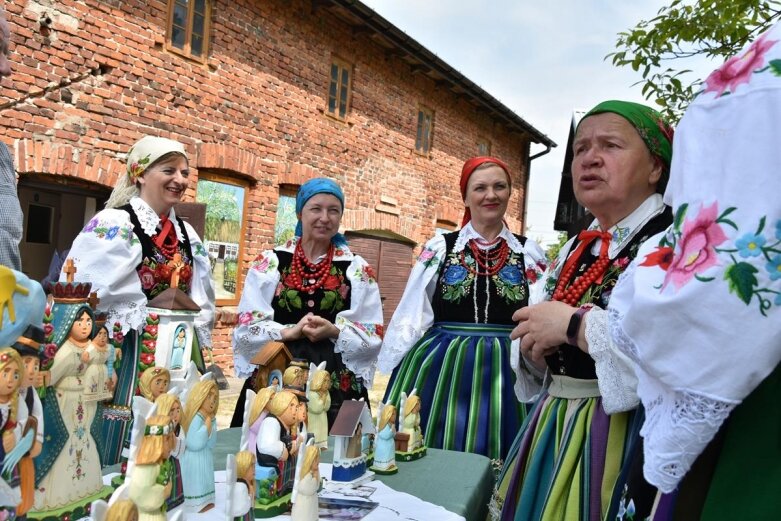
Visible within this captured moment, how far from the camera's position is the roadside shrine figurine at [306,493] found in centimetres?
146

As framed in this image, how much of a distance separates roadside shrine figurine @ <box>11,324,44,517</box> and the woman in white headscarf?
105cm

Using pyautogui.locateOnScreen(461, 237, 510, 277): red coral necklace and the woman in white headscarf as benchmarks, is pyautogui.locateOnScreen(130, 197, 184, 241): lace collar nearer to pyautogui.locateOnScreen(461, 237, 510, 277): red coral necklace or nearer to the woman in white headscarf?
pyautogui.locateOnScreen(461, 237, 510, 277): red coral necklace

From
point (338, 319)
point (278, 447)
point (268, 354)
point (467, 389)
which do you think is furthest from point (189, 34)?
point (278, 447)

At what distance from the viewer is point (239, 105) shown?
741cm

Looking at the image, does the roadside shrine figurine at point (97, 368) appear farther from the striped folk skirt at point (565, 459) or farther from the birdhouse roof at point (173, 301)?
the striped folk skirt at point (565, 459)

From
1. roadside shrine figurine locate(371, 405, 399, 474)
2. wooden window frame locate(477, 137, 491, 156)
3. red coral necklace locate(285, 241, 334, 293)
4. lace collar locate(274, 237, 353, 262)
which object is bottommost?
roadside shrine figurine locate(371, 405, 399, 474)

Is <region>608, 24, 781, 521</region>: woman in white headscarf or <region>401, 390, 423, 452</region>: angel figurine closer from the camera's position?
<region>608, 24, 781, 521</region>: woman in white headscarf

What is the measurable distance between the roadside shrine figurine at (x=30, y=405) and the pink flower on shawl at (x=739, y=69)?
1.24m

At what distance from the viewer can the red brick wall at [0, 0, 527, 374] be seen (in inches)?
215

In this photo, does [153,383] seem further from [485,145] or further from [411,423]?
[485,145]

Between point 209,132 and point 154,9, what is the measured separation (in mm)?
1334

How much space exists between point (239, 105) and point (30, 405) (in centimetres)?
663

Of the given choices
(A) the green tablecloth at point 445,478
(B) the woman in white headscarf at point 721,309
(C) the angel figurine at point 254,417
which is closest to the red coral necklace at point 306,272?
(A) the green tablecloth at point 445,478

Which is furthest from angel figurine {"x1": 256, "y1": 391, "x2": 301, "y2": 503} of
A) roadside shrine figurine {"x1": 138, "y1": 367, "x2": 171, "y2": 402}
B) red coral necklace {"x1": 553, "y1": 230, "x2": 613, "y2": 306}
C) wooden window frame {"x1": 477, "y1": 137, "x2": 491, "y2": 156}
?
wooden window frame {"x1": 477, "y1": 137, "x2": 491, "y2": 156}
